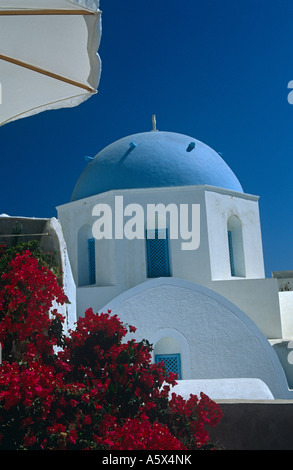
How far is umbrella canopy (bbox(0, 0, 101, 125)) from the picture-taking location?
2.73 m

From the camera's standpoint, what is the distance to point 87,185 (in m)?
9.77

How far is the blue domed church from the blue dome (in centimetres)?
2

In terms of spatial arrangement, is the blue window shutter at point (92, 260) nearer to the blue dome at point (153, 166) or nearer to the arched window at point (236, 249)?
the blue dome at point (153, 166)

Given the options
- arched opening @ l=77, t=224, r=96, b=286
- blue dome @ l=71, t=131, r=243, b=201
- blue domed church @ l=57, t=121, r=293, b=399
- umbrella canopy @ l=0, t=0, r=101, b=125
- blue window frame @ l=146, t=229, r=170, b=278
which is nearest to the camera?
umbrella canopy @ l=0, t=0, r=101, b=125

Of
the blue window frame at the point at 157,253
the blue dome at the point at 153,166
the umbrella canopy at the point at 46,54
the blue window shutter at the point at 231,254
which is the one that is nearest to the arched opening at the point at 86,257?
the blue dome at the point at 153,166

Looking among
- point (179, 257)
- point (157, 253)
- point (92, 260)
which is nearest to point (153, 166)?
point (157, 253)

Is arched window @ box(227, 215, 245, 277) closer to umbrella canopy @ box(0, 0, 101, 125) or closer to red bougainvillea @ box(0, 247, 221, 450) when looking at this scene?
red bougainvillea @ box(0, 247, 221, 450)

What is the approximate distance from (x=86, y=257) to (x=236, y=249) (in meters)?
3.17

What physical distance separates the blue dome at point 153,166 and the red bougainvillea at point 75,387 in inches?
204

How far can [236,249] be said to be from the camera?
9844 mm

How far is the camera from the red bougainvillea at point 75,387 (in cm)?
314

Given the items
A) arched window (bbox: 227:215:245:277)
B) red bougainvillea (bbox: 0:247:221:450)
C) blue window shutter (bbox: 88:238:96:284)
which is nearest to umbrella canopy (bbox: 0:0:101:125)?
red bougainvillea (bbox: 0:247:221:450)

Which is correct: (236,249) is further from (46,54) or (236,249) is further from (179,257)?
(46,54)
